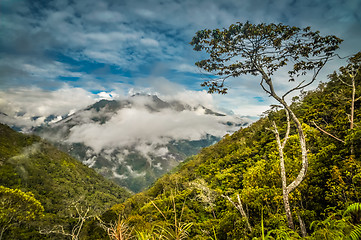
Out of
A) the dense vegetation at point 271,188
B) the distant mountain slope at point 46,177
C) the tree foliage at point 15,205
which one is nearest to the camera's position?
the dense vegetation at point 271,188

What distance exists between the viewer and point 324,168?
36.2 ft

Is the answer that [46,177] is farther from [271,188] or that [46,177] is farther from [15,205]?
[271,188]

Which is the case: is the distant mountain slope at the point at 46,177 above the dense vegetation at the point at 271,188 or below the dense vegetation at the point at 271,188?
below

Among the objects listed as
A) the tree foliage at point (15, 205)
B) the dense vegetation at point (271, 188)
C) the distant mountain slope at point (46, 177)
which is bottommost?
the distant mountain slope at point (46, 177)

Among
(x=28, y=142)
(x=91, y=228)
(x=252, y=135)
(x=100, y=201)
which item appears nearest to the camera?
(x=91, y=228)

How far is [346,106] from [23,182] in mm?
172392

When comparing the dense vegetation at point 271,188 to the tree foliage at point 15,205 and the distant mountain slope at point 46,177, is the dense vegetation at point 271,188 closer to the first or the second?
the tree foliage at point 15,205

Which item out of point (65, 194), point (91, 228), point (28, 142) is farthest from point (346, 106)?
point (28, 142)

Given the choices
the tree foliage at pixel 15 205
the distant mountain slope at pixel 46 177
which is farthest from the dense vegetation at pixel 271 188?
the distant mountain slope at pixel 46 177

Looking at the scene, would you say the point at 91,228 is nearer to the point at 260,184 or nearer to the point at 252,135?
the point at 260,184

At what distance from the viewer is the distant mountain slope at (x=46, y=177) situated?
4631 inches

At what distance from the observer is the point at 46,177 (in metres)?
149

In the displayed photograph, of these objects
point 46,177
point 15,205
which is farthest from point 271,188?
point 46,177

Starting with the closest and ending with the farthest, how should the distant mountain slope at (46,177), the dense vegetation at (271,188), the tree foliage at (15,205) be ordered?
the dense vegetation at (271,188) < the tree foliage at (15,205) < the distant mountain slope at (46,177)
